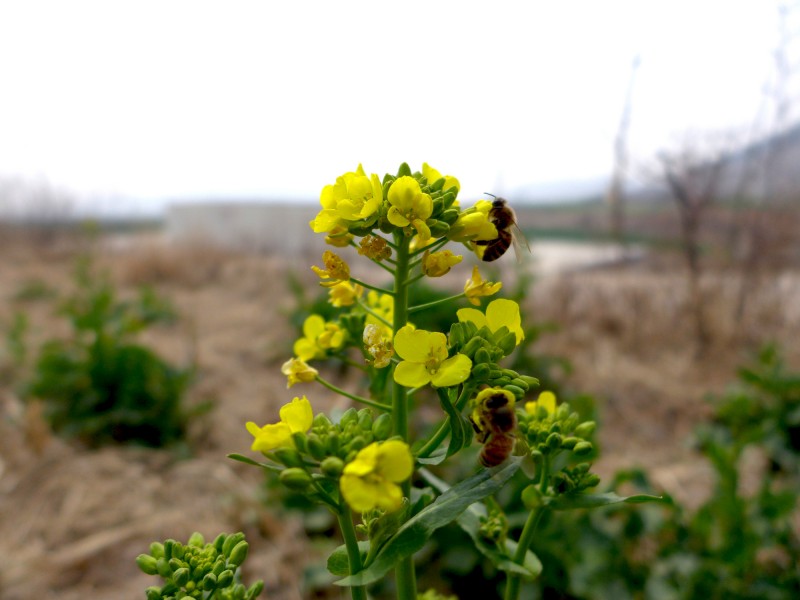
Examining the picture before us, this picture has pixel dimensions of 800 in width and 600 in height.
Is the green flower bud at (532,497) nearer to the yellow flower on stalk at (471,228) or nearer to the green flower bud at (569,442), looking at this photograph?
the green flower bud at (569,442)

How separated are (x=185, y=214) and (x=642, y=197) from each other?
11.5 meters

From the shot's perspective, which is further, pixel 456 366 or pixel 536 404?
pixel 536 404

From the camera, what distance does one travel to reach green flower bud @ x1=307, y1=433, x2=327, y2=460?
66cm

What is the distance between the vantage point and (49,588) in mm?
2154

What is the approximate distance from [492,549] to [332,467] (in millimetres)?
362

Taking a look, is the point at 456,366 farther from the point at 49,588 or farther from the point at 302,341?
the point at 49,588

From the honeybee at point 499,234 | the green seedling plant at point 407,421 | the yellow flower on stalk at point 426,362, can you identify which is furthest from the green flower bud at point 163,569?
the honeybee at point 499,234

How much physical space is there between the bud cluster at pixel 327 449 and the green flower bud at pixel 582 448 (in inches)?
11.7

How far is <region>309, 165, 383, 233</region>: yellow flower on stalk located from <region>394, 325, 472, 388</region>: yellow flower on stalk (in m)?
0.18

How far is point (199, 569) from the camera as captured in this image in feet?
2.48

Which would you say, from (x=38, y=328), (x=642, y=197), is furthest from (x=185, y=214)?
(x=642, y=197)

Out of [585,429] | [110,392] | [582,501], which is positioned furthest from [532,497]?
[110,392]

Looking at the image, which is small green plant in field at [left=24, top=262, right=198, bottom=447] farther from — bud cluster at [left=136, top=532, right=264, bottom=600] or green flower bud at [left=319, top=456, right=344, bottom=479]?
green flower bud at [left=319, top=456, right=344, bottom=479]

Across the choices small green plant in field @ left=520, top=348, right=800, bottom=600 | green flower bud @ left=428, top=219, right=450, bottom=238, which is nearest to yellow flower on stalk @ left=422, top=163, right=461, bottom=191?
green flower bud @ left=428, top=219, right=450, bottom=238
